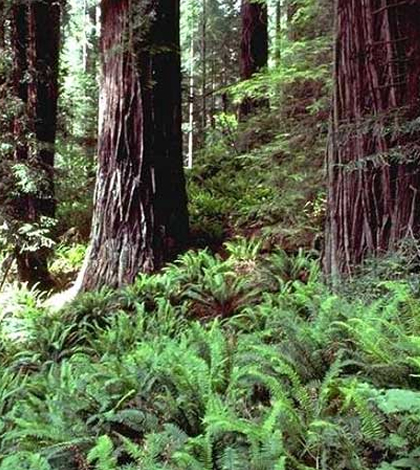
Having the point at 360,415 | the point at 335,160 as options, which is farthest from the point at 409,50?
the point at 360,415

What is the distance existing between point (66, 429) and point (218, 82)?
771 inches

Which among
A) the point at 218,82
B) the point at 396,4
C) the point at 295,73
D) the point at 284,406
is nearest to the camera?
Answer: the point at 284,406

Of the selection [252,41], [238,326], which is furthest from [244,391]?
[252,41]

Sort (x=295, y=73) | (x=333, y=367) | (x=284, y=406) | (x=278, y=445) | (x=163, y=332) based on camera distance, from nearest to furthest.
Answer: (x=278, y=445)
(x=284, y=406)
(x=333, y=367)
(x=163, y=332)
(x=295, y=73)

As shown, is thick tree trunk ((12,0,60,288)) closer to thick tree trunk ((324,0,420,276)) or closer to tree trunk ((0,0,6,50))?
tree trunk ((0,0,6,50))

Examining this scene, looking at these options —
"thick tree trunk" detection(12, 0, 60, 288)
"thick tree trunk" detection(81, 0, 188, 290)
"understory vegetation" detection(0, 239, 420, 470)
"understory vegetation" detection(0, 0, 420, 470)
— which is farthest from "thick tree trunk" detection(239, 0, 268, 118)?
"understory vegetation" detection(0, 239, 420, 470)

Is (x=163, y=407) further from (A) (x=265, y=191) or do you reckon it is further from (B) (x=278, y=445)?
(A) (x=265, y=191)

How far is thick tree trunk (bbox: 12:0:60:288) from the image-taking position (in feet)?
23.1

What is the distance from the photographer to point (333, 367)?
2.73 m

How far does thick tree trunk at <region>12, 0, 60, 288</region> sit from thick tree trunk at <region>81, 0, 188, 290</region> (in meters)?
1.27

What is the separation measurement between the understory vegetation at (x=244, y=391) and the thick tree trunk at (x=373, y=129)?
340 millimetres

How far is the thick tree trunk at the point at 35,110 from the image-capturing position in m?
7.05

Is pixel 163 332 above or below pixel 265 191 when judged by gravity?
below

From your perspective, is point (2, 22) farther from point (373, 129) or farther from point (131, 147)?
point (373, 129)
